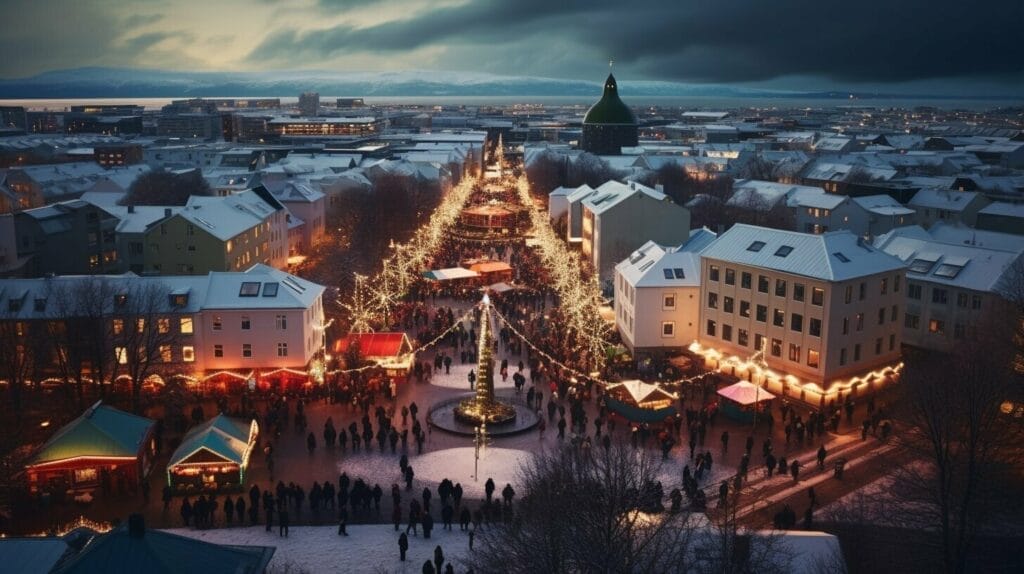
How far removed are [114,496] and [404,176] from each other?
71.1 metres

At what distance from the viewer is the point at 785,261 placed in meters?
37.0

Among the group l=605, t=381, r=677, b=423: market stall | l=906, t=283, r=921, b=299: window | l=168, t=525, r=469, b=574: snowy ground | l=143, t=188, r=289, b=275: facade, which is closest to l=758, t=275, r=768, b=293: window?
l=605, t=381, r=677, b=423: market stall

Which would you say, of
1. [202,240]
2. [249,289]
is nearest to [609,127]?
[202,240]

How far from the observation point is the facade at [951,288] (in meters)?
38.2

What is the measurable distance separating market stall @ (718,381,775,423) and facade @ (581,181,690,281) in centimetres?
2444

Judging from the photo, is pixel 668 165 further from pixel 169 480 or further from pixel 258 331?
pixel 169 480

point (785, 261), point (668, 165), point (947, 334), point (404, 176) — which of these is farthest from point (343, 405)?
point (668, 165)

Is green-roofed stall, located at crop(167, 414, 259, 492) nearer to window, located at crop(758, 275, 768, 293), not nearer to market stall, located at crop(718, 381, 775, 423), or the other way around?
market stall, located at crop(718, 381, 775, 423)

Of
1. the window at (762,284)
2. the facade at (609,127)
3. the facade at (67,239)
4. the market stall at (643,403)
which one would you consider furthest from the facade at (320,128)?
the market stall at (643,403)

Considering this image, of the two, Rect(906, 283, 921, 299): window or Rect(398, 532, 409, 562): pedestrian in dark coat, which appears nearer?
Rect(398, 532, 409, 562): pedestrian in dark coat

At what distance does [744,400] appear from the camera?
31.8 meters

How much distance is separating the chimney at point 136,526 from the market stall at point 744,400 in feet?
70.3

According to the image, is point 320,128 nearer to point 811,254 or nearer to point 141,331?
point 141,331

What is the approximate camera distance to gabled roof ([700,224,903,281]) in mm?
35500
